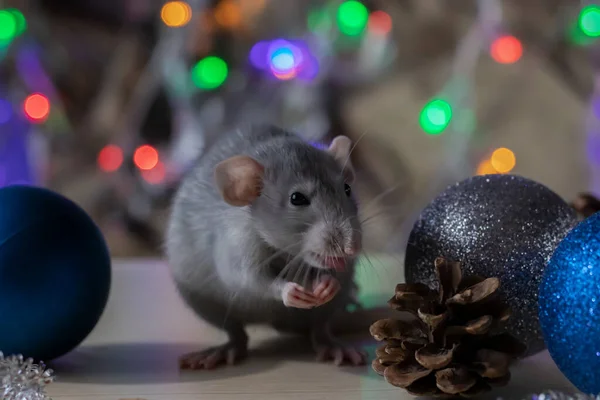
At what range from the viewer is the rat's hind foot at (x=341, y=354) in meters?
0.90

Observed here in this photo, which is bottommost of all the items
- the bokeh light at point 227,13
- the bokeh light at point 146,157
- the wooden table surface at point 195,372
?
the wooden table surface at point 195,372

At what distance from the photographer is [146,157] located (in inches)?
107

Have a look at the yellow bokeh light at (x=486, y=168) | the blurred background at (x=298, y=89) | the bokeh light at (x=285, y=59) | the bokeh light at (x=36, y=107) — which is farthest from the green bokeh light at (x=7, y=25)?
the yellow bokeh light at (x=486, y=168)

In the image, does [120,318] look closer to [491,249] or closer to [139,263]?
[139,263]

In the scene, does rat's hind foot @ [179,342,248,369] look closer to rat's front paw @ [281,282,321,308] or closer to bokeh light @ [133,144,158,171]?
rat's front paw @ [281,282,321,308]

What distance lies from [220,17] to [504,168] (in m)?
1.18

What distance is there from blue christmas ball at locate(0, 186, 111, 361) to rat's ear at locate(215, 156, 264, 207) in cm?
19

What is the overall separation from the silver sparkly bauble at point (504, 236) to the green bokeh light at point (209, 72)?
1.67 metres

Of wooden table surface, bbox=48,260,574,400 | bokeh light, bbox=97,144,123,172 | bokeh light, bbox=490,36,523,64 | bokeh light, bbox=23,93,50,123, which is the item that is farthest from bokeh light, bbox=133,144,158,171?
wooden table surface, bbox=48,260,574,400

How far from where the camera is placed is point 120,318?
3.72 ft

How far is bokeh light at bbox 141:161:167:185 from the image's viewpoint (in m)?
2.68

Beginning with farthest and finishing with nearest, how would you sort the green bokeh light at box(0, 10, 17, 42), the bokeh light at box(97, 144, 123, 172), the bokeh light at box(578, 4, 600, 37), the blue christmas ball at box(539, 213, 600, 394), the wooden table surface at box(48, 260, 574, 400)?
the bokeh light at box(97, 144, 123, 172), the green bokeh light at box(0, 10, 17, 42), the bokeh light at box(578, 4, 600, 37), the wooden table surface at box(48, 260, 574, 400), the blue christmas ball at box(539, 213, 600, 394)

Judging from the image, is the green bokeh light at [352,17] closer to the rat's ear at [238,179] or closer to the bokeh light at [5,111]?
the bokeh light at [5,111]

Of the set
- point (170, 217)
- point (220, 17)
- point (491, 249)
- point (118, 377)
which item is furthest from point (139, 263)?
point (220, 17)
